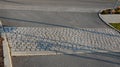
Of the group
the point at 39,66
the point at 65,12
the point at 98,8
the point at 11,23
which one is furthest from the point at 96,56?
the point at 98,8

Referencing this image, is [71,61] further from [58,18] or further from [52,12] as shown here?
[52,12]

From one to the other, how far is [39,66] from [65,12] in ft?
26.8

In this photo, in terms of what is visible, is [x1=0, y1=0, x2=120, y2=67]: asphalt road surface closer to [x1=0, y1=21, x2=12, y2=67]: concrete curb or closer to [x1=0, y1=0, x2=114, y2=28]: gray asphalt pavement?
[x1=0, y1=0, x2=114, y2=28]: gray asphalt pavement

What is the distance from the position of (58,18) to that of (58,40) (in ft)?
12.3

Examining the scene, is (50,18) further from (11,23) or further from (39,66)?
(39,66)

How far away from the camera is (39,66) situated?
34.1 feet

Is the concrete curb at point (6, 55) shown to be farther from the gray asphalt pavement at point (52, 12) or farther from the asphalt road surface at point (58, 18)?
the gray asphalt pavement at point (52, 12)

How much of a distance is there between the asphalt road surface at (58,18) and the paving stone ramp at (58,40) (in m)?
0.48

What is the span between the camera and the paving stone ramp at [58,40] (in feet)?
38.5

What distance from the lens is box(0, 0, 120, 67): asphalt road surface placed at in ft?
35.9

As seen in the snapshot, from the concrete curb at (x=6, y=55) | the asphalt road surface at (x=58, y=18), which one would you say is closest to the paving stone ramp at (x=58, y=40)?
the concrete curb at (x=6, y=55)

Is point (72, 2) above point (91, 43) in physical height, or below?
above

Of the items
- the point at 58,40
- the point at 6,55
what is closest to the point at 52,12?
the point at 58,40

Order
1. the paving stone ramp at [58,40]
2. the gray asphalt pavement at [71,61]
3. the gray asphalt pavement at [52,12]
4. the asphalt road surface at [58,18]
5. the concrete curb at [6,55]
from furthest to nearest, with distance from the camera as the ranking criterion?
1. the gray asphalt pavement at [52,12]
2. the paving stone ramp at [58,40]
3. the asphalt road surface at [58,18]
4. the gray asphalt pavement at [71,61]
5. the concrete curb at [6,55]
